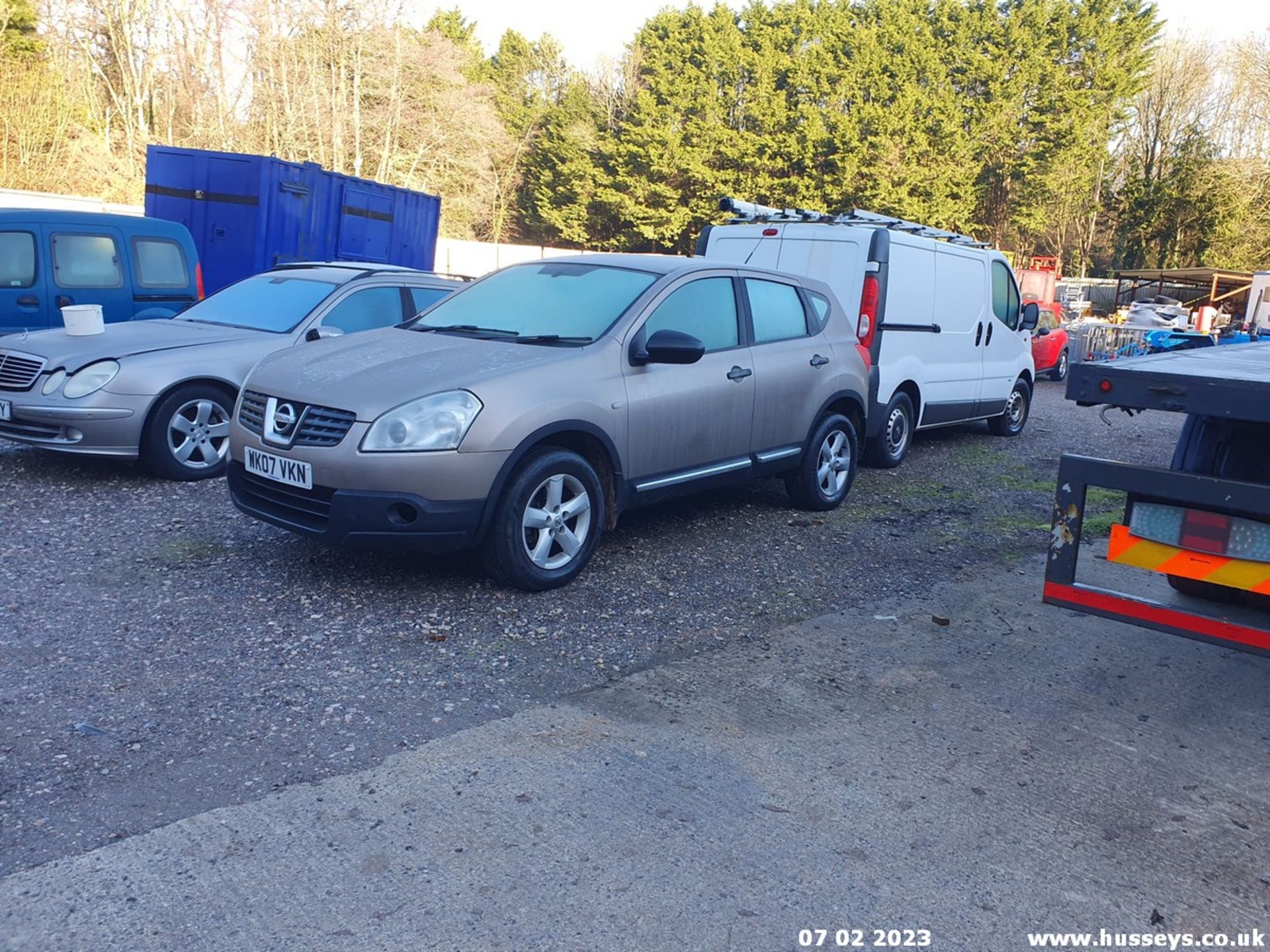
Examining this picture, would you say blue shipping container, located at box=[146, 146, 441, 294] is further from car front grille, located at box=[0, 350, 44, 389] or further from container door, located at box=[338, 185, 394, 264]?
car front grille, located at box=[0, 350, 44, 389]

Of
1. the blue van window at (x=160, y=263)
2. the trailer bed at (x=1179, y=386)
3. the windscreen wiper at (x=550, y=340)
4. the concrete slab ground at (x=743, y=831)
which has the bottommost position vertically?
the concrete slab ground at (x=743, y=831)

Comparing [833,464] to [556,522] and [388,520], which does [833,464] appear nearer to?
[556,522]

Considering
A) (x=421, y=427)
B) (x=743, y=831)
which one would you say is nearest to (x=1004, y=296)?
(x=421, y=427)

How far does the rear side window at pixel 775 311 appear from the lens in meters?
6.64

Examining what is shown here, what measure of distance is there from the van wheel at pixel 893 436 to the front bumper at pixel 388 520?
505 centimetres

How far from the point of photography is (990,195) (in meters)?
50.2

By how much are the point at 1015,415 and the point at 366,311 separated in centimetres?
747

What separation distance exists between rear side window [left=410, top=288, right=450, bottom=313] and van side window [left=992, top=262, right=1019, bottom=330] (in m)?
5.65

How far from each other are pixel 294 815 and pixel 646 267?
3.99 meters

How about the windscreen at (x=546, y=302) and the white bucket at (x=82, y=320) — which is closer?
the windscreen at (x=546, y=302)

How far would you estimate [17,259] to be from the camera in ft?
28.8

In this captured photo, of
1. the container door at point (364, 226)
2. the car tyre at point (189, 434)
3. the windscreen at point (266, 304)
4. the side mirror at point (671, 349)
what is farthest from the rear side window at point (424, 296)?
the container door at point (364, 226)

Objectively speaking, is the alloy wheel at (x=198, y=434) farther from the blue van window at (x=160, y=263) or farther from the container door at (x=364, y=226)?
the container door at (x=364, y=226)

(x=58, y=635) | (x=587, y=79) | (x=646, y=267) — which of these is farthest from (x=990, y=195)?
(x=58, y=635)
